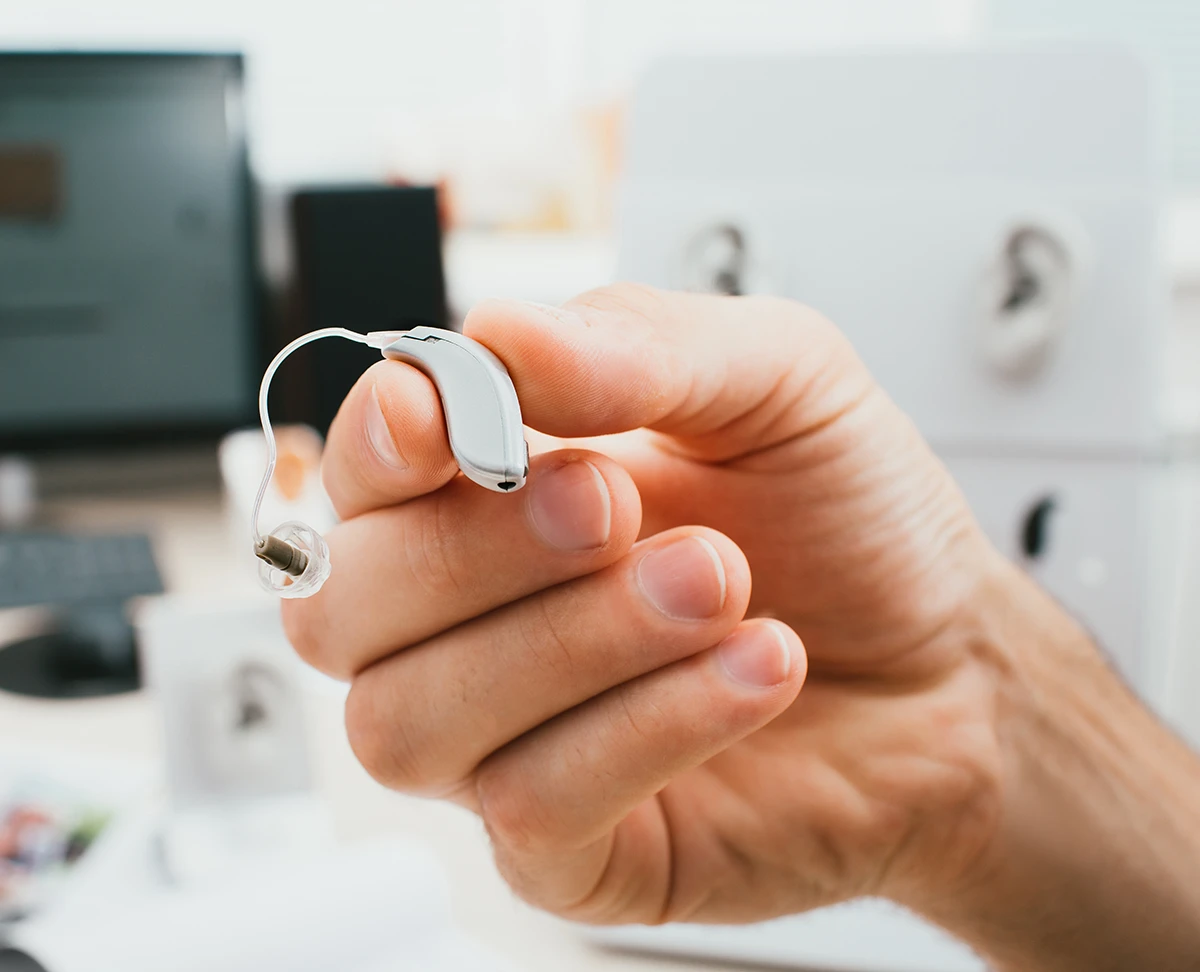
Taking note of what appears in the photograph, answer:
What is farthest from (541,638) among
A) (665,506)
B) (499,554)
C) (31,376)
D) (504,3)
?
(504,3)

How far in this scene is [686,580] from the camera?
0.37 metres

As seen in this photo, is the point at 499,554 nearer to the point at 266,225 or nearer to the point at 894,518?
the point at 894,518

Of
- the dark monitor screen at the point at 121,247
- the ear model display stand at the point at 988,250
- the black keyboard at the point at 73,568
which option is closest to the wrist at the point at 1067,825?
the ear model display stand at the point at 988,250

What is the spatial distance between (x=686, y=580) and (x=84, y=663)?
0.78 metres

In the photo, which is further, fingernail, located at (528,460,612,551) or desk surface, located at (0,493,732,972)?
desk surface, located at (0,493,732,972)

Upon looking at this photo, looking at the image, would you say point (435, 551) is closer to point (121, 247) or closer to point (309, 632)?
point (309, 632)

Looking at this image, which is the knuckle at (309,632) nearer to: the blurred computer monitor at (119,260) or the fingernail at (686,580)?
the fingernail at (686,580)

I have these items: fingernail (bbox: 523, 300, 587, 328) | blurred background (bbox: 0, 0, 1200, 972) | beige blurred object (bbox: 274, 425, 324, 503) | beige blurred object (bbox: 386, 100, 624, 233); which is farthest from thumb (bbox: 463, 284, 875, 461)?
beige blurred object (bbox: 386, 100, 624, 233)

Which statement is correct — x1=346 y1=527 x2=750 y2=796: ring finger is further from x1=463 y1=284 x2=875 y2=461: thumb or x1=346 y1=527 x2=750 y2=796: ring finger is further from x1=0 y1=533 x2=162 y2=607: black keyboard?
x1=0 y1=533 x2=162 y2=607: black keyboard

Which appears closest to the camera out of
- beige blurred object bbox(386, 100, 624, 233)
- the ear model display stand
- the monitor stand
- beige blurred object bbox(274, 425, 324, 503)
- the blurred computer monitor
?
the ear model display stand

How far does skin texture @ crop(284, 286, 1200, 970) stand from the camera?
1.18 ft

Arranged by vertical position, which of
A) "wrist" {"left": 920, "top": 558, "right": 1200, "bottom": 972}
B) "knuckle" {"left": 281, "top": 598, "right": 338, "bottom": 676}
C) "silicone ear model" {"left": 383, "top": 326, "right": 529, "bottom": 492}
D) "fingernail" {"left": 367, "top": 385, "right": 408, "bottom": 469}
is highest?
"silicone ear model" {"left": 383, "top": 326, "right": 529, "bottom": 492}

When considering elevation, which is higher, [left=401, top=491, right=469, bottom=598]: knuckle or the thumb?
the thumb

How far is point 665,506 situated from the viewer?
20.2 inches
